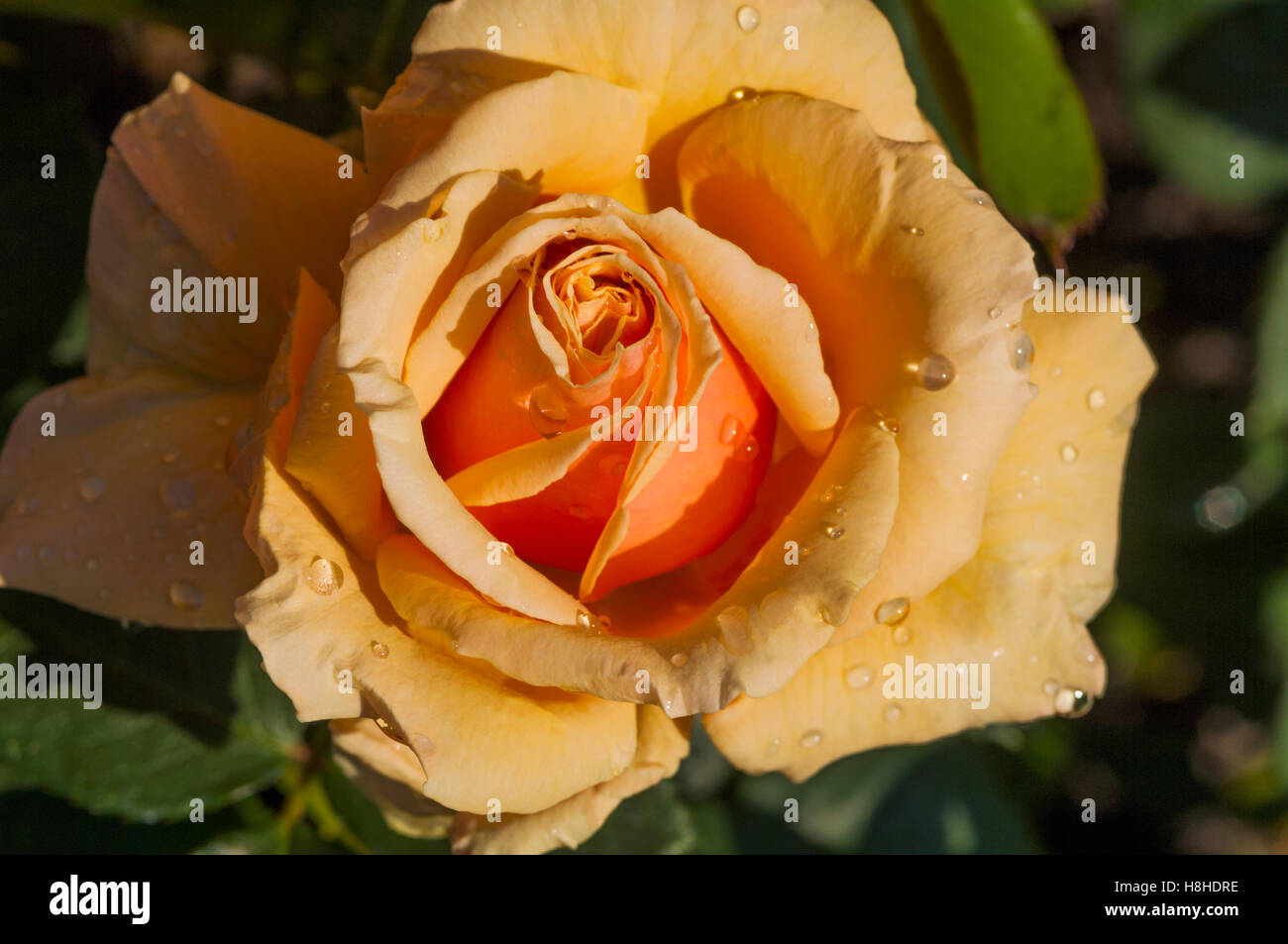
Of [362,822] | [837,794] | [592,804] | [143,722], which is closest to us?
[592,804]

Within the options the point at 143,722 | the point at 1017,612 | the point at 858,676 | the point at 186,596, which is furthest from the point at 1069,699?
the point at 143,722

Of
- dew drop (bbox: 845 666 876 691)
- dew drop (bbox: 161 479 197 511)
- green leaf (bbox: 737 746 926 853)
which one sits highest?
dew drop (bbox: 161 479 197 511)

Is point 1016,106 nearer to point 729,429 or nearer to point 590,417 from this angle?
point 729,429

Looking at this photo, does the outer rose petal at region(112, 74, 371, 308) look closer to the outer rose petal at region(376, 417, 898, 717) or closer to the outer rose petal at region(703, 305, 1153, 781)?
the outer rose petal at region(376, 417, 898, 717)

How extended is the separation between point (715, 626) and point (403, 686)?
0.26 metres

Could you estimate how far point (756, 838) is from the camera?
6.15 ft

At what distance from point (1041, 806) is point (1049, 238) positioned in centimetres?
147

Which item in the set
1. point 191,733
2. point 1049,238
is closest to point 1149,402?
point 1049,238

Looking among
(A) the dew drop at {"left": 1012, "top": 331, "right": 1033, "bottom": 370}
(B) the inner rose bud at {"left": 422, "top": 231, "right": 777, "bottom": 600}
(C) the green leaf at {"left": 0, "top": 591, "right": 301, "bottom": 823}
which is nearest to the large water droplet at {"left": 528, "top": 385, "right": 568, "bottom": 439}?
(B) the inner rose bud at {"left": 422, "top": 231, "right": 777, "bottom": 600}

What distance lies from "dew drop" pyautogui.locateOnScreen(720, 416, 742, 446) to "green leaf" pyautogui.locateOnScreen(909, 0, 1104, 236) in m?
0.73

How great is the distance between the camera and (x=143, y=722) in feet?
4.27

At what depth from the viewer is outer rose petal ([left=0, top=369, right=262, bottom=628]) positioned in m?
0.98

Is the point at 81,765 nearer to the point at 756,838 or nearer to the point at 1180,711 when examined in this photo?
the point at 756,838

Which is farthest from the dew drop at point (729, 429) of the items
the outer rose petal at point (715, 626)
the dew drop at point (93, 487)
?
the dew drop at point (93, 487)
